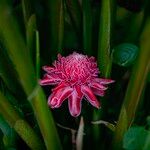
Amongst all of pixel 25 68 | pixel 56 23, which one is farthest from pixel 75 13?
pixel 25 68

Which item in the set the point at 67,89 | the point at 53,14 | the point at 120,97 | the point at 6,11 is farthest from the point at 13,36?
the point at 120,97

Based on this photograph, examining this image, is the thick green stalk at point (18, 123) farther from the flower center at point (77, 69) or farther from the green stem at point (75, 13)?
the green stem at point (75, 13)

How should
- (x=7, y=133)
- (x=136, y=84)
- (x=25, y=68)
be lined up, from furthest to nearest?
1. (x=7, y=133)
2. (x=136, y=84)
3. (x=25, y=68)

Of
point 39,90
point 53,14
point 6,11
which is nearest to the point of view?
point 6,11

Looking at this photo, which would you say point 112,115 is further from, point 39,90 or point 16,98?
point 39,90

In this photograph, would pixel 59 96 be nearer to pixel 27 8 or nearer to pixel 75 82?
pixel 75 82

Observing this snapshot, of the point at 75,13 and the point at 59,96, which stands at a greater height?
the point at 75,13
